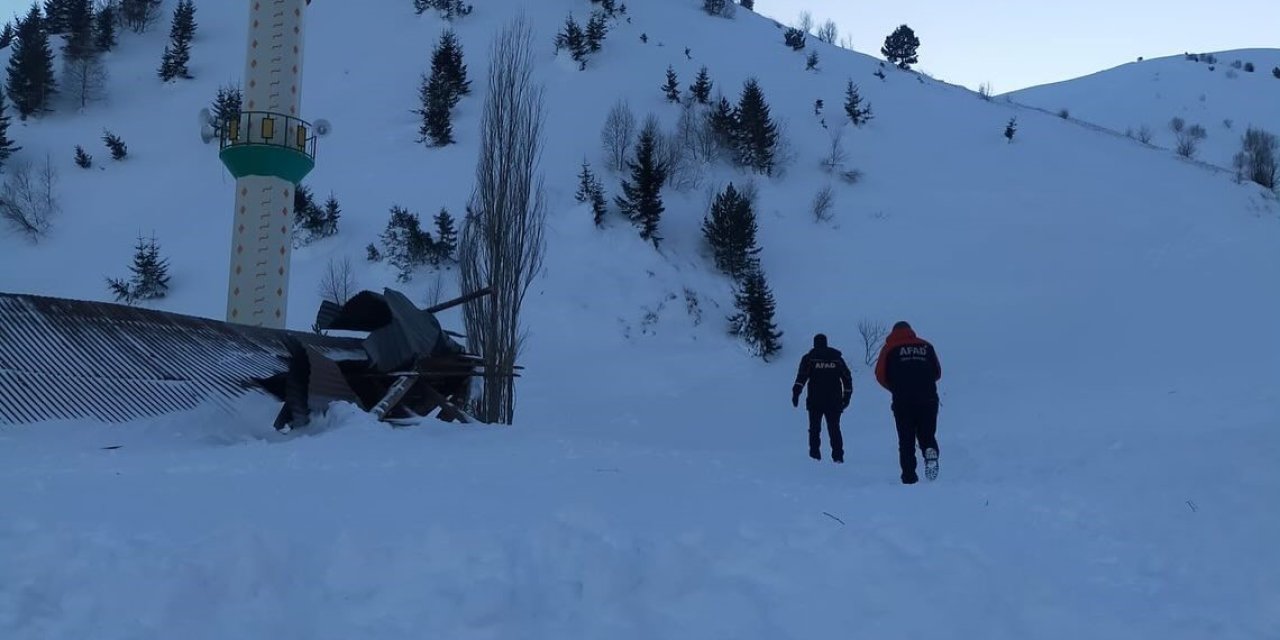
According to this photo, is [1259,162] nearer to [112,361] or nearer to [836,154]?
[836,154]

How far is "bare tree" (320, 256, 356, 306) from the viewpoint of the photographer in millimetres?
22922

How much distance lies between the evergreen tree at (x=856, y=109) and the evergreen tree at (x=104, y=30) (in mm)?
32145

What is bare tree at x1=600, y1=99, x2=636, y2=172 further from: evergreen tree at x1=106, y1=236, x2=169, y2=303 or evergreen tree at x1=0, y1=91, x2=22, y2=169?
evergreen tree at x1=0, y1=91, x2=22, y2=169

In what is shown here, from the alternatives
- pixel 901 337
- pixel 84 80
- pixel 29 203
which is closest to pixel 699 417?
pixel 901 337

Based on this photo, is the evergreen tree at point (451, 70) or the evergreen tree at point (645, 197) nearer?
the evergreen tree at point (645, 197)

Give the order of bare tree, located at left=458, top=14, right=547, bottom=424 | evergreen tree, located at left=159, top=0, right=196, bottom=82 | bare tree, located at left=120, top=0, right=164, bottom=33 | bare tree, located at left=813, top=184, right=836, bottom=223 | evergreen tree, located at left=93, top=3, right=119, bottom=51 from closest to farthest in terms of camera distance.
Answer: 1. bare tree, located at left=458, top=14, right=547, bottom=424
2. bare tree, located at left=813, top=184, right=836, bottom=223
3. evergreen tree, located at left=159, top=0, right=196, bottom=82
4. evergreen tree, located at left=93, top=3, right=119, bottom=51
5. bare tree, located at left=120, top=0, right=164, bottom=33

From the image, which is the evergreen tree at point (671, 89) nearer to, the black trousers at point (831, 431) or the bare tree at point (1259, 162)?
the bare tree at point (1259, 162)

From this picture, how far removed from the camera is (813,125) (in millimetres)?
35750

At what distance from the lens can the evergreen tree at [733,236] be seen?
2586 cm

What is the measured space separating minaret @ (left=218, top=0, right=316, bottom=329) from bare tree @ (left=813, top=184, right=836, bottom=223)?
1719 centimetres

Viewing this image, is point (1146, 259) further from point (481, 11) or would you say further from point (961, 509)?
point (481, 11)

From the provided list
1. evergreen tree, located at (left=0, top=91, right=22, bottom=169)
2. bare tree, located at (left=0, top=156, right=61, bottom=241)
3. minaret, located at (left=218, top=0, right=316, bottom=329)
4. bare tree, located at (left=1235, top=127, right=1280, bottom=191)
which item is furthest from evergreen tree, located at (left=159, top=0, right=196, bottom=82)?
bare tree, located at (left=1235, top=127, right=1280, bottom=191)

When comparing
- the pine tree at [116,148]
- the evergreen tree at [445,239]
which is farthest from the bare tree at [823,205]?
the pine tree at [116,148]

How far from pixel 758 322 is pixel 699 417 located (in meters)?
4.98
